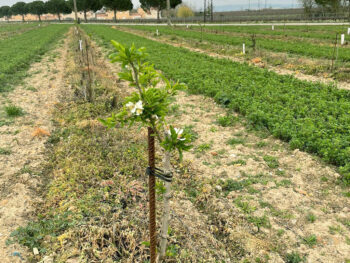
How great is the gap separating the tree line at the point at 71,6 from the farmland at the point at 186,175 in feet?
245

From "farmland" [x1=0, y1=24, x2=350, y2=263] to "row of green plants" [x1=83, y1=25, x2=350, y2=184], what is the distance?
0.04 meters

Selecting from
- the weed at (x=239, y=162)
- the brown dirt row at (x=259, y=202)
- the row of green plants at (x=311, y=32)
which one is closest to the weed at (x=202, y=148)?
the brown dirt row at (x=259, y=202)

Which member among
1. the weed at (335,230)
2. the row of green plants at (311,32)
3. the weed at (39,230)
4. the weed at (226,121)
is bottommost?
the weed at (335,230)

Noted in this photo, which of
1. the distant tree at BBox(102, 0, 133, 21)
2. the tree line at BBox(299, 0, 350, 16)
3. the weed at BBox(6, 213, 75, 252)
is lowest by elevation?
the weed at BBox(6, 213, 75, 252)

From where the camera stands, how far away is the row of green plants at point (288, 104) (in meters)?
5.48

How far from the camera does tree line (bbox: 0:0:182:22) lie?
80.1 m

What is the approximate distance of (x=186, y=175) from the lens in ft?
16.7

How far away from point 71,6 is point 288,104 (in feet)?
377

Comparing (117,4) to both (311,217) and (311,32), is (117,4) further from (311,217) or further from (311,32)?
(311,217)

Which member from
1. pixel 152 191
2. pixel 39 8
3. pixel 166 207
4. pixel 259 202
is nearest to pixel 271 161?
pixel 259 202

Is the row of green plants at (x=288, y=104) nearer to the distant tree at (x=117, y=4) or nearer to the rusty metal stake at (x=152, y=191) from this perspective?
the rusty metal stake at (x=152, y=191)

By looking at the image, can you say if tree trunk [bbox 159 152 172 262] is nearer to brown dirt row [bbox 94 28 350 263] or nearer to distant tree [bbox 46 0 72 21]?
brown dirt row [bbox 94 28 350 263]

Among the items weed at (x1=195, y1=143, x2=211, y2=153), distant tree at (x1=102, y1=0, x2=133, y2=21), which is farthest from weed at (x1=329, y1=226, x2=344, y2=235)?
distant tree at (x1=102, y1=0, x2=133, y2=21)

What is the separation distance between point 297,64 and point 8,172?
41.8 ft
